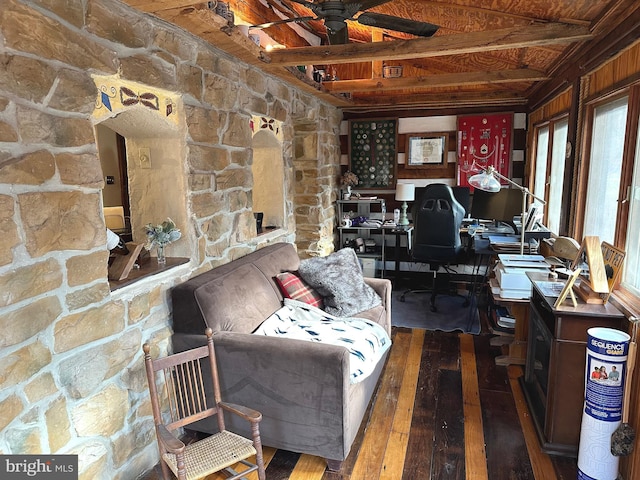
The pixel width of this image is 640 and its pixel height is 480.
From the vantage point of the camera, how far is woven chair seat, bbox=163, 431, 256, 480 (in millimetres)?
1769

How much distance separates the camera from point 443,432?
2.48 metres

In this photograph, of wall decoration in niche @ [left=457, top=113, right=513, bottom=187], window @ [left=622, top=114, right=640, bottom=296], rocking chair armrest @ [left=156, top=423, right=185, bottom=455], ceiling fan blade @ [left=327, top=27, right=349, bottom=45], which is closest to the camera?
rocking chair armrest @ [left=156, top=423, right=185, bottom=455]

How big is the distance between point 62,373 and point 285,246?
7.01 ft

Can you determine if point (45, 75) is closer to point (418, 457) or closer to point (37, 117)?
point (37, 117)

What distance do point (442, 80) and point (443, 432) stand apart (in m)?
3.10

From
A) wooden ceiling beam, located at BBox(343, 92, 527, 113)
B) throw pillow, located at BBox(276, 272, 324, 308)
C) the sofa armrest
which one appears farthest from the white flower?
wooden ceiling beam, located at BBox(343, 92, 527, 113)

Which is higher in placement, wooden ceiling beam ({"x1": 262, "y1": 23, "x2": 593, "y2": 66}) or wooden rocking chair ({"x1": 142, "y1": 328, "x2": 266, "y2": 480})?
wooden ceiling beam ({"x1": 262, "y1": 23, "x2": 593, "y2": 66})

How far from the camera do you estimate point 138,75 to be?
2098mm

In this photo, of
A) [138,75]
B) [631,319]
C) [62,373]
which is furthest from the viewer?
[138,75]

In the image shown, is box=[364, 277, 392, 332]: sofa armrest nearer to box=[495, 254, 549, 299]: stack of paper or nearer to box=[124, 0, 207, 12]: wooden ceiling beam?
box=[495, 254, 549, 299]: stack of paper

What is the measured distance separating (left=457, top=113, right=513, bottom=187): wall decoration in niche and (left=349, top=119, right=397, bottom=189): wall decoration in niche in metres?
0.88

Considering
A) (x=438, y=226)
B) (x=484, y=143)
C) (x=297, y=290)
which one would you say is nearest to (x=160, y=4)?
(x=297, y=290)

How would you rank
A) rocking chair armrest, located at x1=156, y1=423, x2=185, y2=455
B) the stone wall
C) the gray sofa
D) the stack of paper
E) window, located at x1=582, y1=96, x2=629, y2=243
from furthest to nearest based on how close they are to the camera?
the stack of paper, window, located at x1=582, y1=96, x2=629, y2=243, the gray sofa, rocking chair armrest, located at x1=156, y1=423, x2=185, y2=455, the stone wall

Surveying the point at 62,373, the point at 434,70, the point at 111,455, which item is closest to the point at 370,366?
the point at 111,455
